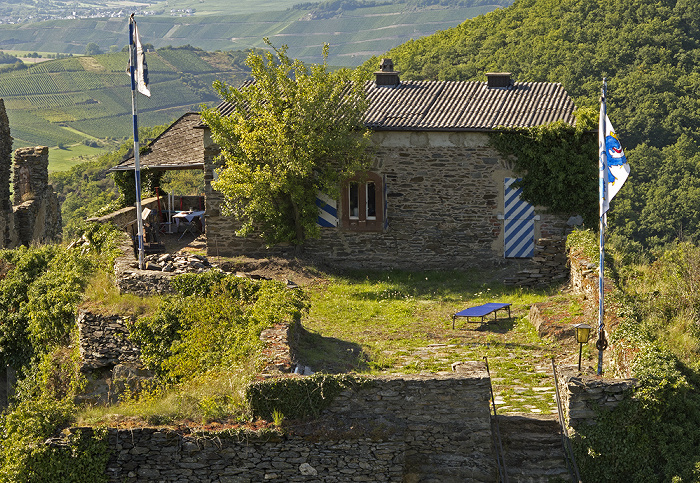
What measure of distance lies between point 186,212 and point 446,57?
2975 centimetres

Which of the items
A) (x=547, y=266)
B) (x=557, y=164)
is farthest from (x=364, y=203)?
(x=547, y=266)

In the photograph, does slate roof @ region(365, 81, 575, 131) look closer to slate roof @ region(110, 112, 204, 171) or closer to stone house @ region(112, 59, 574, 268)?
stone house @ region(112, 59, 574, 268)

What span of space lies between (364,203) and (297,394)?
923cm

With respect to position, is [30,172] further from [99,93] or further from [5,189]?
[99,93]

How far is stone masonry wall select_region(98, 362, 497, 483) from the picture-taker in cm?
1005

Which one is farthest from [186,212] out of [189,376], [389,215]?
[189,376]

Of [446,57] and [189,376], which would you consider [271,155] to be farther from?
[446,57]

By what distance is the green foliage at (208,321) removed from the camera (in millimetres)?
→ 11953

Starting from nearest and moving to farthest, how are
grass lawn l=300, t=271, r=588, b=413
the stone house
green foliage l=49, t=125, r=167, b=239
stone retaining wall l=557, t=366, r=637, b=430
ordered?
stone retaining wall l=557, t=366, r=637, b=430
grass lawn l=300, t=271, r=588, b=413
the stone house
green foliage l=49, t=125, r=167, b=239

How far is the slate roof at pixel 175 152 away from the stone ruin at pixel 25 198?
14.2 ft

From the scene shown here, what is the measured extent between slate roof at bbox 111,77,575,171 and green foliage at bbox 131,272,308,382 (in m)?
6.17

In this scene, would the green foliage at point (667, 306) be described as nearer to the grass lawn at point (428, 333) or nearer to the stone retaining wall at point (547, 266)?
the grass lawn at point (428, 333)

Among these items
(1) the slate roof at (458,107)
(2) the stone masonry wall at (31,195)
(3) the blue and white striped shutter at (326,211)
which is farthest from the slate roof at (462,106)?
(2) the stone masonry wall at (31,195)

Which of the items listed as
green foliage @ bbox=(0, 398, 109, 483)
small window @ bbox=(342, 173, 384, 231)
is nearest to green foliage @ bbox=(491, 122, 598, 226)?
small window @ bbox=(342, 173, 384, 231)
